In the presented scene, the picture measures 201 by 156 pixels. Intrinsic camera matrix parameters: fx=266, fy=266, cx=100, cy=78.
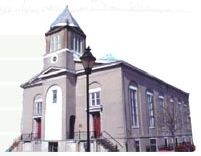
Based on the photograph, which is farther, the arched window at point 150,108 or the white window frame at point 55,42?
the white window frame at point 55,42

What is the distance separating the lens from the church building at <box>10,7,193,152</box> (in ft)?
8.34

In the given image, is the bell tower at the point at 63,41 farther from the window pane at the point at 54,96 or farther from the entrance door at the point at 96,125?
the entrance door at the point at 96,125

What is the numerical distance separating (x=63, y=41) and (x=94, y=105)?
77cm

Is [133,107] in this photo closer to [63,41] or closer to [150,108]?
[150,108]

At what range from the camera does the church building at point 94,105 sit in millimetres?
2541

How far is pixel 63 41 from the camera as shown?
2832 mm

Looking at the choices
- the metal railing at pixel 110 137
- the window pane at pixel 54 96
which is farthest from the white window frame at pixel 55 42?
the metal railing at pixel 110 137

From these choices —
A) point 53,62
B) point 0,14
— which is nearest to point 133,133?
→ point 53,62

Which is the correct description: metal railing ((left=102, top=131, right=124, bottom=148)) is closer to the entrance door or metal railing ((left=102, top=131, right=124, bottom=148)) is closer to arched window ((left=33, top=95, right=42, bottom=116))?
the entrance door

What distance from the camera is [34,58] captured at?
9.29 ft

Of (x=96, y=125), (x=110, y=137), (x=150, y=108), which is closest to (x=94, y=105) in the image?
(x=96, y=125)

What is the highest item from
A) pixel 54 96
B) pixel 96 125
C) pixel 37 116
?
pixel 54 96

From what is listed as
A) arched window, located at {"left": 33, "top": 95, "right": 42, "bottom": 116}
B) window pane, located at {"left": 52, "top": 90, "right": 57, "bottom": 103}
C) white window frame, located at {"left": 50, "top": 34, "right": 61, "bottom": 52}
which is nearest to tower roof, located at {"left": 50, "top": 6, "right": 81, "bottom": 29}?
white window frame, located at {"left": 50, "top": 34, "right": 61, "bottom": 52}

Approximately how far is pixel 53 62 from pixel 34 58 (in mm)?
207
